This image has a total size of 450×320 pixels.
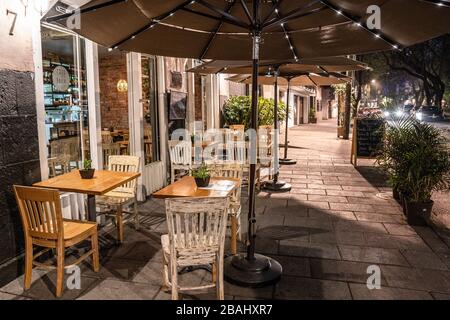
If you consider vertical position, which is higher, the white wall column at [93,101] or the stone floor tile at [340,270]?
the white wall column at [93,101]

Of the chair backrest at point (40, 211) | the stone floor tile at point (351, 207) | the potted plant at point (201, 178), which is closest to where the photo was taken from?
the chair backrest at point (40, 211)

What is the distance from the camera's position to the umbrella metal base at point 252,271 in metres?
3.43

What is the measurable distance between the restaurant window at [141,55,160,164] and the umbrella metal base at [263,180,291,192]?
2191 millimetres

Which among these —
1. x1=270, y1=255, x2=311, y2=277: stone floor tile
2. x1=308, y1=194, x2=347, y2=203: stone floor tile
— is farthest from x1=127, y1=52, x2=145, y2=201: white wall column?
x1=270, y1=255, x2=311, y2=277: stone floor tile

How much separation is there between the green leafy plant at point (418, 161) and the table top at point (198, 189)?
8.66 ft

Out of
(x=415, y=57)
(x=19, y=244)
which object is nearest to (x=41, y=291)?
(x=19, y=244)

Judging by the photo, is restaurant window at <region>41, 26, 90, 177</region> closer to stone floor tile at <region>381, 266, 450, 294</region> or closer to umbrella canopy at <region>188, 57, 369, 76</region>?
umbrella canopy at <region>188, 57, 369, 76</region>

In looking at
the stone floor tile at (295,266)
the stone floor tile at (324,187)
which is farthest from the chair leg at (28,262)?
the stone floor tile at (324,187)

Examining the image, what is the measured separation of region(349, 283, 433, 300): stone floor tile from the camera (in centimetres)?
325

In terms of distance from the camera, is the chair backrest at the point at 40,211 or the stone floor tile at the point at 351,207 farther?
the stone floor tile at the point at 351,207

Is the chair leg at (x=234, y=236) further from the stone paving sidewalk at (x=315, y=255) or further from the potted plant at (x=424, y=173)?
the potted plant at (x=424, y=173)

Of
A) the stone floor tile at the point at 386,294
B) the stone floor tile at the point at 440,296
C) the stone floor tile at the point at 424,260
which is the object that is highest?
the stone floor tile at the point at 424,260

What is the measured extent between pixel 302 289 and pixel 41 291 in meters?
2.35

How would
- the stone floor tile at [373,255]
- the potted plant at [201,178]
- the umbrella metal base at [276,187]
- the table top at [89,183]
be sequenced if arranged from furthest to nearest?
the umbrella metal base at [276,187], the stone floor tile at [373,255], the potted plant at [201,178], the table top at [89,183]
